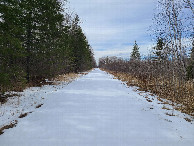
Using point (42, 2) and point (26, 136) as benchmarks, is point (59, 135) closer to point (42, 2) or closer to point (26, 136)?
point (26, 136)

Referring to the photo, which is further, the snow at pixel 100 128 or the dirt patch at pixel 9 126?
the dirt patch at pixel 9 126

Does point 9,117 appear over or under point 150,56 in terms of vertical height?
under

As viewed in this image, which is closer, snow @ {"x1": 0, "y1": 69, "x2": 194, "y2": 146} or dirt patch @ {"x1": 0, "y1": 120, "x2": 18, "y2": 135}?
snow @ {"x1": 0, "y1": 69, "x2": 194, "y2": 146}

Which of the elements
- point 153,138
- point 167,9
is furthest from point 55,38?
point 153,138

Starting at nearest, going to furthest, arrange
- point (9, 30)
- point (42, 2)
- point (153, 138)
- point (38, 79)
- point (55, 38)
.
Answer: point (153, 138)
point (9, 30)
point (42, 2)
point (38, 79)
point (55, 38)

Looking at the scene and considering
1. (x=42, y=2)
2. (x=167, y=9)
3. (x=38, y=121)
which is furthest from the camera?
(x=42, y=2)

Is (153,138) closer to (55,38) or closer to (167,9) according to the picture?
(167,9)

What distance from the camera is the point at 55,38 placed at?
13.2 m

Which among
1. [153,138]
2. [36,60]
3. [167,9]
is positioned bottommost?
[153,138]

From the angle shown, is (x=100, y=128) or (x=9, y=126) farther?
(x=9, y=126)

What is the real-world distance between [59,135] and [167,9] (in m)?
9.80

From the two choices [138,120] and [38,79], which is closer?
[138,120]

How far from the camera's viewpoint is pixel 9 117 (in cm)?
464

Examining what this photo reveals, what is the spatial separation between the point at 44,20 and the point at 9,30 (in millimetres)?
5797
